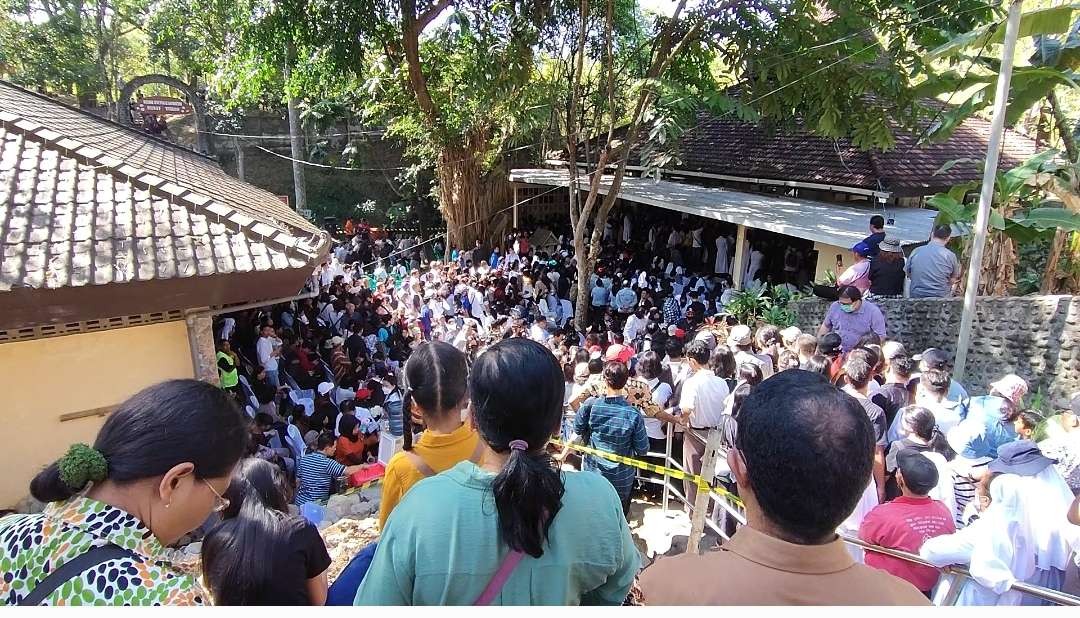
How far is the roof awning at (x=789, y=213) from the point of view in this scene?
7.99 meters

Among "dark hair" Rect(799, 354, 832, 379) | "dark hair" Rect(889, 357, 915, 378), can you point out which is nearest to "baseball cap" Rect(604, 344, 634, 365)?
"dark hair" Rect(799, 354, 832, 379)

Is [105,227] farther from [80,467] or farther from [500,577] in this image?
[500,577]

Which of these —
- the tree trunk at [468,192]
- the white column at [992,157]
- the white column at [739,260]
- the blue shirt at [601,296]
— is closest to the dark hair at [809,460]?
the white column at [992,157]

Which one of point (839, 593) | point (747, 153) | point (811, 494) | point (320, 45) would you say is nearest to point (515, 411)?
point (811, 494)

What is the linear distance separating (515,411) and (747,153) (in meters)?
12.3

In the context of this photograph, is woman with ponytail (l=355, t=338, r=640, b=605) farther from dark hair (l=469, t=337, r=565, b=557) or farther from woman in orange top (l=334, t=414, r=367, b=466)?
woman in orange top (l=334, t=414, r=367, b=466)

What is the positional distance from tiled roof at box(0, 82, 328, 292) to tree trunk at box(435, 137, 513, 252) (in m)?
12.9

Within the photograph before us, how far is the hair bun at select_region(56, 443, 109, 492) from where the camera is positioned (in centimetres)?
142

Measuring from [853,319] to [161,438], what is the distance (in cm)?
516

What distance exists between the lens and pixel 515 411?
5.24 ft

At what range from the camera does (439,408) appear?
88.2 inches

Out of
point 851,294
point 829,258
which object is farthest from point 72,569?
point 829,258

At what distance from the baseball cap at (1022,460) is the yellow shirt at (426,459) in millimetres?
2133

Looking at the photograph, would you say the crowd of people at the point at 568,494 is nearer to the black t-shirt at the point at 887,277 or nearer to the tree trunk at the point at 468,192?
the black t-shirt at the point at 887,277
